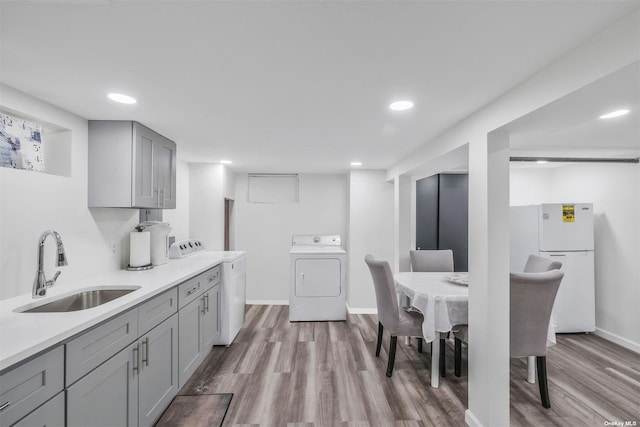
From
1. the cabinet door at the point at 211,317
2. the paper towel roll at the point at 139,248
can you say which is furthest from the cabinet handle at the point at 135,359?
the paper towel roll at the point at 139,248

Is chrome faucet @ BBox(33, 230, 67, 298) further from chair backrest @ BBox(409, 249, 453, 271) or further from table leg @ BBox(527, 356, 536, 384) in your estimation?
table leg @ BBox(527, 356, 536, 384)

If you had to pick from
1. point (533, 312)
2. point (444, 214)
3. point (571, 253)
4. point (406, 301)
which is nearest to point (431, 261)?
point (406, 301)

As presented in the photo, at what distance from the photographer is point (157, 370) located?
192 cm

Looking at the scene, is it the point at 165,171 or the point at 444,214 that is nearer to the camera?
the point at 165,171

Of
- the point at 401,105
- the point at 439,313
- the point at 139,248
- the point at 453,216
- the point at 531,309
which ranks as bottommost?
the point at 439,313

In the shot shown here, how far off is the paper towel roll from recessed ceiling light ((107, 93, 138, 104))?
123 centimetres

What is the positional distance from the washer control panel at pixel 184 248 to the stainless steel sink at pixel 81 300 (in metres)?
1.30

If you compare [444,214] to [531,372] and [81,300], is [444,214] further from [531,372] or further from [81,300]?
[81,300]

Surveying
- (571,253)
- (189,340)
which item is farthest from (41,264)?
(571,253)

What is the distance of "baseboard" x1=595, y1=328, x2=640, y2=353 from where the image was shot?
3.20 metres

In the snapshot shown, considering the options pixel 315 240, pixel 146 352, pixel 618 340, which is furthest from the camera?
pixel 315 240

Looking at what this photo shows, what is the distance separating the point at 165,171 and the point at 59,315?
1.69 m

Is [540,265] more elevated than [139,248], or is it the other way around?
[139,248]

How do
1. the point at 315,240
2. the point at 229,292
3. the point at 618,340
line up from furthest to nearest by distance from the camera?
the point at 315,240, the point at 618,340, the point at 229,292
